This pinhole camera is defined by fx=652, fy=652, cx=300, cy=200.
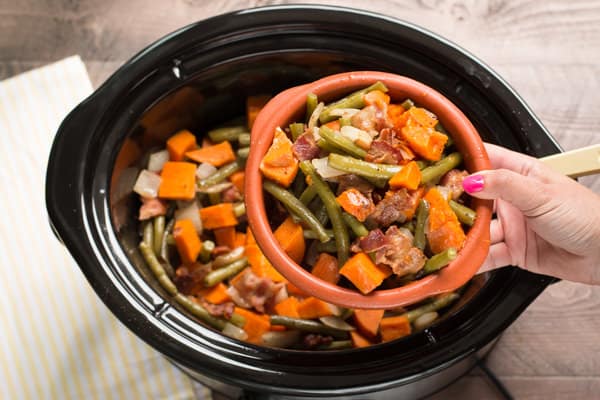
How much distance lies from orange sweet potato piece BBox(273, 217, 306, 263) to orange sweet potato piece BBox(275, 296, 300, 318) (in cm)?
29

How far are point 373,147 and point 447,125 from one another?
6.7 inches

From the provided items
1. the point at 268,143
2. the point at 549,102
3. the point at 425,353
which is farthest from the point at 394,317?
the point at 549,102

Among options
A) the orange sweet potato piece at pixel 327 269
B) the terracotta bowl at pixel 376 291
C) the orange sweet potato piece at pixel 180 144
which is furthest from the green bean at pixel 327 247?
the orange sweet potato piece at pixel 180 144

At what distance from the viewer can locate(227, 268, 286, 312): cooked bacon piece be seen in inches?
61.0

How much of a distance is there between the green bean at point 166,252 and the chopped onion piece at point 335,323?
0.39 m

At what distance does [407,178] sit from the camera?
3.74 ft

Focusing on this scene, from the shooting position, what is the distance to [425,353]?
1322 millimetres

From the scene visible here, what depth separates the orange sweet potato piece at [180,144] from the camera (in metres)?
1.67

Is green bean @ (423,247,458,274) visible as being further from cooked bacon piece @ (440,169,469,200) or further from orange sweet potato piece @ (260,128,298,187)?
orange sweet potato piece @ (260,128,298,187)

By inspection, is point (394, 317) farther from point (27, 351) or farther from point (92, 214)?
point (27, 351)

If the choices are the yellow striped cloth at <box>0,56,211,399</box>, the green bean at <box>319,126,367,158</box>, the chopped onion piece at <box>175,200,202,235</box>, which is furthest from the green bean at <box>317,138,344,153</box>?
the yellow striped cloth at <box>0,56,211,399</box>

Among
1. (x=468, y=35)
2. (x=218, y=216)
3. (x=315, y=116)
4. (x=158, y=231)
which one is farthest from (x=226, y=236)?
(x=468, y=35)

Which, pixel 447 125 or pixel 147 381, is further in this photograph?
pixel 147 381

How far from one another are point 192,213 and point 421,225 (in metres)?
0.66
